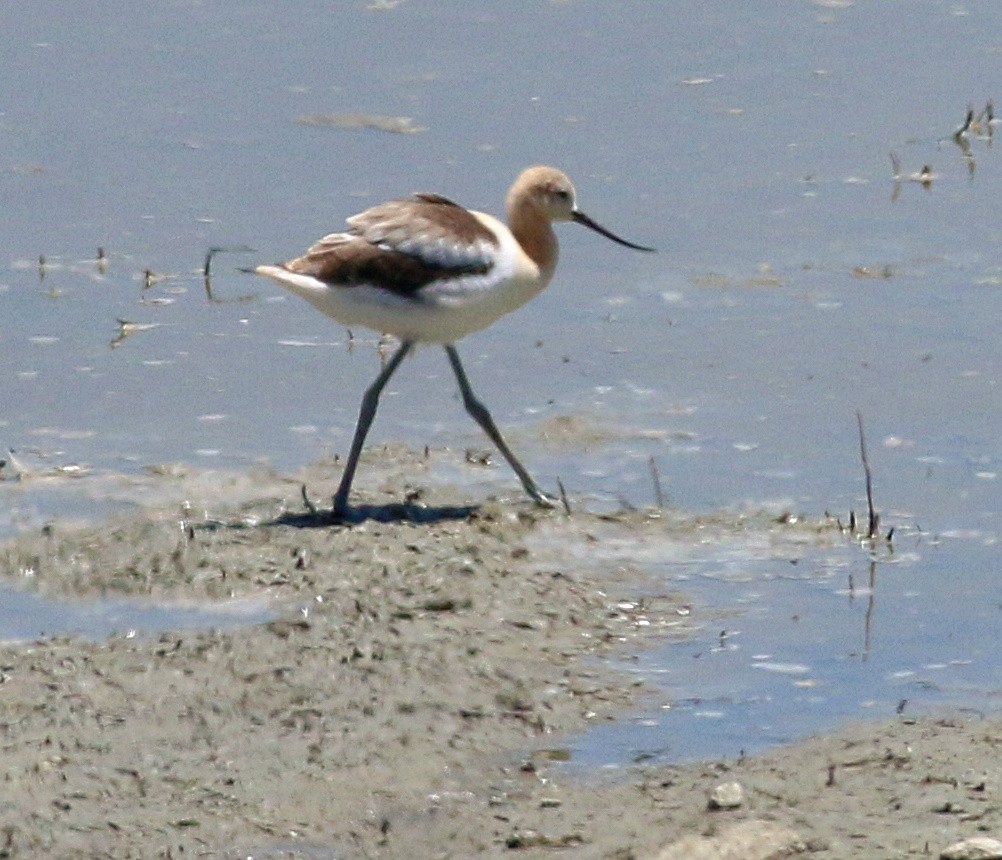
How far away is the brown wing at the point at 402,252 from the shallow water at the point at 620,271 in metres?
0.96

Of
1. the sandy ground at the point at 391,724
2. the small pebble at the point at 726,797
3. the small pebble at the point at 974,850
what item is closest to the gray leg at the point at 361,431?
the sandy ground at the point at 391,724

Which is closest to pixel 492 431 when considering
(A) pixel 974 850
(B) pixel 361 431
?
(B) pixel 361 431

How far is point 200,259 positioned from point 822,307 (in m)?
2.96

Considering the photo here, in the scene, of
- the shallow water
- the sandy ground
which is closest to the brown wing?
the sandy ground

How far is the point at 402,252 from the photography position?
8445 mm

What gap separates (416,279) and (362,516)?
860 mm

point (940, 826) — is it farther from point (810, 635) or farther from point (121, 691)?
point (121, 691)

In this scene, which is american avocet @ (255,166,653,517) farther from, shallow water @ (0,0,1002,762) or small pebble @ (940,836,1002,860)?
small pebble @ (940,836,1002,860)

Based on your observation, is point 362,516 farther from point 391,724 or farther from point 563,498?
point 391,724

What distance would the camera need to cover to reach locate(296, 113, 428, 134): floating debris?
43.1 ft

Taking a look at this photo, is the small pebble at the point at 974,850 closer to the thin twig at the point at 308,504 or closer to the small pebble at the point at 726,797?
the small pebble at the point at 726,797

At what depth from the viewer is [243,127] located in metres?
13.2

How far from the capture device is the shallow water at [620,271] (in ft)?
27.0

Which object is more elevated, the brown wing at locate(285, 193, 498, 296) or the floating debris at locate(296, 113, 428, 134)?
the brown wing at locate(285, 193, 498, 296)
